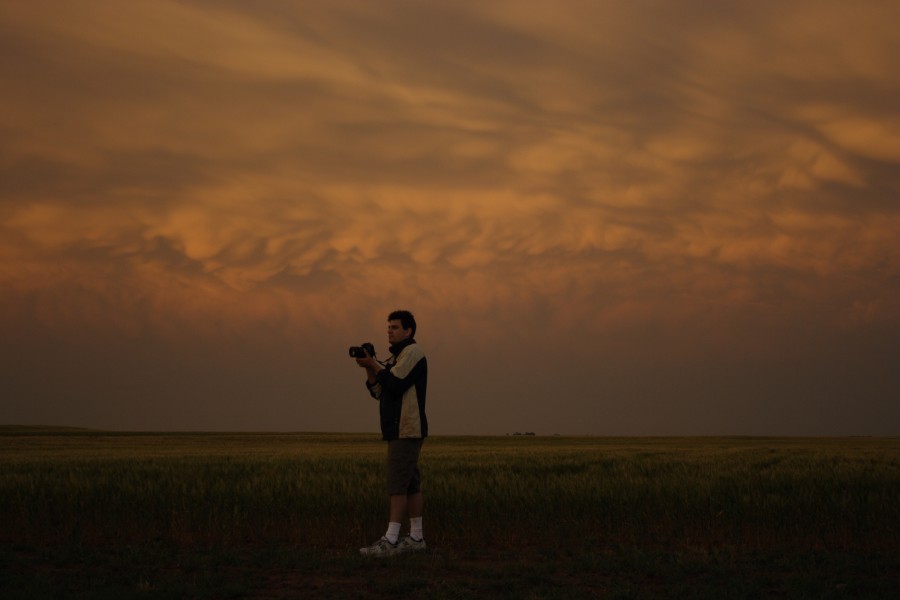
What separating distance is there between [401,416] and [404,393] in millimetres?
267

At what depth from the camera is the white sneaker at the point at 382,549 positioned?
9.53 meters

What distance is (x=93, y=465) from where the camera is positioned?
17844 millimetres

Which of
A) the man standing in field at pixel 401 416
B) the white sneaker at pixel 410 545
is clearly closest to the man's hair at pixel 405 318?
the man standing in field at pixel 401 416

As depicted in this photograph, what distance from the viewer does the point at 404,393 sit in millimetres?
9992

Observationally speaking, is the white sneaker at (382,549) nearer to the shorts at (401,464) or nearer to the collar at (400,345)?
the shorts at (401,464)

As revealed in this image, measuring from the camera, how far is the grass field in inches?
317

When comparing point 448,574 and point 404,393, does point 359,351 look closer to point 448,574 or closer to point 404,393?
point 404,393

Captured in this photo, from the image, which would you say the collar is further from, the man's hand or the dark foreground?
the dark foreground

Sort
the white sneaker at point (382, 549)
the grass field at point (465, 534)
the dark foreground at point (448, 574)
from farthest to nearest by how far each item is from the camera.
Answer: the white sneaker at point (382, 549), the grass field at point (465, 534), the dark foreground at point (448, 574)

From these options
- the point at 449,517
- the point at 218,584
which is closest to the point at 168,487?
the point at 449,517

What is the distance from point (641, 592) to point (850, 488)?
7.04 metres

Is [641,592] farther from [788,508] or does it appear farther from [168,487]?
[168,487]

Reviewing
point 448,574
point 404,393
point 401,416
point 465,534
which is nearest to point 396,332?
point 404,393

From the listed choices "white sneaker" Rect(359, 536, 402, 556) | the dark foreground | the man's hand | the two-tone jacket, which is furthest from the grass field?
the man's hand
